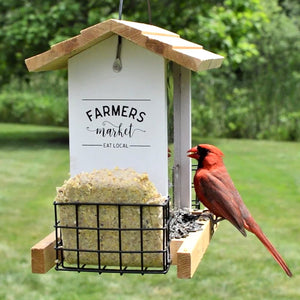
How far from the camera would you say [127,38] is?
244 cm

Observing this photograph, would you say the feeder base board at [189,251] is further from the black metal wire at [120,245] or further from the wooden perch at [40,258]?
the wooden perch at [40,258]

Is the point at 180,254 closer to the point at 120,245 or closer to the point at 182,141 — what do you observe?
the point at 120,245

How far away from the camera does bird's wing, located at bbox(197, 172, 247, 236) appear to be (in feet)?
8.98

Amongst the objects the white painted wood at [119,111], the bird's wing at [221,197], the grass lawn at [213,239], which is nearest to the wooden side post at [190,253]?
the bird's wing at [221,197]

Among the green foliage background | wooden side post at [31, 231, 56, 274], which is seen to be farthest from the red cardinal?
the green foliage background

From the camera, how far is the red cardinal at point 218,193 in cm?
274

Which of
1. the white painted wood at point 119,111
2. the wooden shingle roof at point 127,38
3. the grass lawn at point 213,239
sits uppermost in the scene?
the wooden shingle roof at point 127,38

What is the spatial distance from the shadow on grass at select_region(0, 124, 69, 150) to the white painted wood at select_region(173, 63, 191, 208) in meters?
10.1

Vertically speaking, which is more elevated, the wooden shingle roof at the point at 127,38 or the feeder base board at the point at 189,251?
the wooden shingle roof at the point at 127,38

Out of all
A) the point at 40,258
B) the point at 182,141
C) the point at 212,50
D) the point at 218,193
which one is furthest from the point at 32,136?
the point at 40,258

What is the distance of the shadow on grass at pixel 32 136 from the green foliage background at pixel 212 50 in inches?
13.2

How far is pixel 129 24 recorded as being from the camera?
2510 mm

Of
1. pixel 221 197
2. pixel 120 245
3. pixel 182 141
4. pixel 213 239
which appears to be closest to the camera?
pixel 120 245

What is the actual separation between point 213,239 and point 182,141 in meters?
4.57
